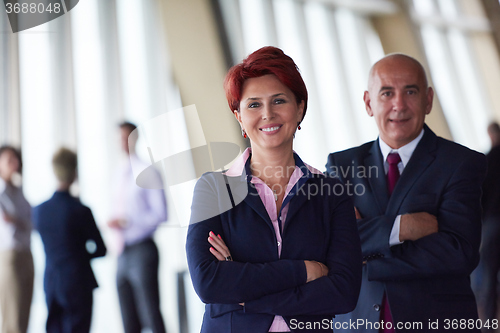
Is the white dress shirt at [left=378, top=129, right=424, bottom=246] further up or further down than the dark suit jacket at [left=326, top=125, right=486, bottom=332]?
further up

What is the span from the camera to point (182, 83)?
3377 mm

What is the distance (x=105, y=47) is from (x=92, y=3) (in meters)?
0.38

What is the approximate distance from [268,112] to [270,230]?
1.40 ft

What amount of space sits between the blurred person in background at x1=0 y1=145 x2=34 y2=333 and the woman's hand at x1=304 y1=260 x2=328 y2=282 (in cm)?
226

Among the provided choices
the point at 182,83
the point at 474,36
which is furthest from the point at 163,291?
the point at 474,36

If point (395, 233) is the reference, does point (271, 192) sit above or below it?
above

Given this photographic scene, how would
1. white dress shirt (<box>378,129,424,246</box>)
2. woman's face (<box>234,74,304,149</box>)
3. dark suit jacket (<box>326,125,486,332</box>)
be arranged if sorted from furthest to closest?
1. white dress shirt (<box>378,129,424,246</box>)
2. dark suit jacket (<box>326,125,486,332</box>)
3. woman's face (<box>234,74,304,149</box>)

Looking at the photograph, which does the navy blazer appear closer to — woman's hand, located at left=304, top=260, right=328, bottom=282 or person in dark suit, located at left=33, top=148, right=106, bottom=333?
woman's hand, located at left=304, top=260, right=328, bottom=282

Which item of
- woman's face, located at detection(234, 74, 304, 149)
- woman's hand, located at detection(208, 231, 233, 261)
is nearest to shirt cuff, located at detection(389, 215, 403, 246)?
woman's face, located at detection(234, 74, 304, 149)

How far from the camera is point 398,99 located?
208cm

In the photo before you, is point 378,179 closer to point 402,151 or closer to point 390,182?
point 390,182

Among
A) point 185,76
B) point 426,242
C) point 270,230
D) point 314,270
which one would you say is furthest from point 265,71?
point 185,76

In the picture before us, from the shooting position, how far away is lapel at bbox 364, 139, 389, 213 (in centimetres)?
193

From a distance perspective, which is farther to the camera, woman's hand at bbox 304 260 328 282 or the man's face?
the man's face
